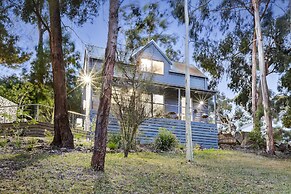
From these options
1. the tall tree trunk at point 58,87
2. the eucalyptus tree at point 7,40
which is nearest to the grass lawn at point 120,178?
the tall tree trunk at point 58,87

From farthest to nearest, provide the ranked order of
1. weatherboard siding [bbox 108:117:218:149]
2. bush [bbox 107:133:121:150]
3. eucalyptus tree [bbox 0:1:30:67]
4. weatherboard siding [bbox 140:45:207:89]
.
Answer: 1. weatherboard siding [bbox 140:45:207:89]
2. weatherboard siding [bbox 108:117:218:149]
3. bush [bbox 107:133:121:150]
4. eucalyptus tree [bbox 0:1:30:67]

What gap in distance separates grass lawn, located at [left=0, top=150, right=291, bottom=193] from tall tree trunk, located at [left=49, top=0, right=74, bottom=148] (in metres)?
1.27

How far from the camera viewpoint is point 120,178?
5.48 metres

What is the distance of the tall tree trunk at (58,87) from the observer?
857 cm

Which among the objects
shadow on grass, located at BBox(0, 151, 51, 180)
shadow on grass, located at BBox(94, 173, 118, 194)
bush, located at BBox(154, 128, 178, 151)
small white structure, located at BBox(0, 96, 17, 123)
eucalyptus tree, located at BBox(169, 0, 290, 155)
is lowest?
shadow on grass, located at BBox(94, 173, 118, 194)

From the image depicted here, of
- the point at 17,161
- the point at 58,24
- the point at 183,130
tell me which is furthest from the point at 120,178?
the point at 183,130

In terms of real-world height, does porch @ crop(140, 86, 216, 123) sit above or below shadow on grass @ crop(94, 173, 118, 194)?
above

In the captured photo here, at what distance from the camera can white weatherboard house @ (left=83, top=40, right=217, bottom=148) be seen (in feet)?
49.0

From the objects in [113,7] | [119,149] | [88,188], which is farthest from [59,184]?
[119,149]

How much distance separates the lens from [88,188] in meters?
4.50

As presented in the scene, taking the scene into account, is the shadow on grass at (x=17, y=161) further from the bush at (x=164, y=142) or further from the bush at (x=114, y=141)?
the bush at (x=164, y=142)

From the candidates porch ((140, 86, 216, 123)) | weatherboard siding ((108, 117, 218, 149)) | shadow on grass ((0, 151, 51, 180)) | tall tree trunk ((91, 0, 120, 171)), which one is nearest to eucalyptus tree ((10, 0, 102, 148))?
shadow on grass ((0, 151, 51, 180))

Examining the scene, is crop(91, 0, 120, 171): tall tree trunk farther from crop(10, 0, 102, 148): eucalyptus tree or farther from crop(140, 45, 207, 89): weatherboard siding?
crop(140, 45, 207, 89): weatherboard siding

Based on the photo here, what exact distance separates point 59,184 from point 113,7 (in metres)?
3.95
